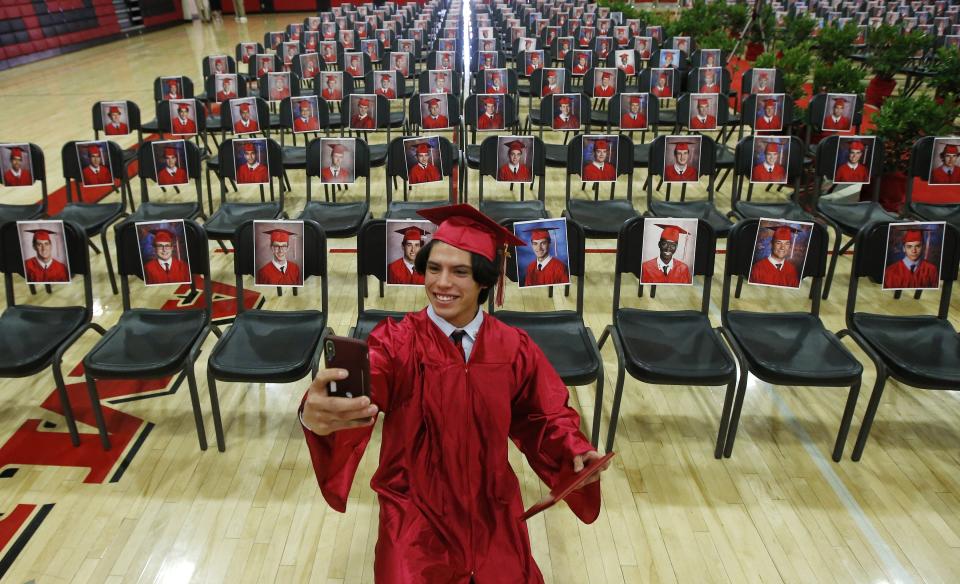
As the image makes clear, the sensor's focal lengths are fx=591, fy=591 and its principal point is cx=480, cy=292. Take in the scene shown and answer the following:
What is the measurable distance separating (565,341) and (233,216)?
2.72m

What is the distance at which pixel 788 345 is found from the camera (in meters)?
2.85

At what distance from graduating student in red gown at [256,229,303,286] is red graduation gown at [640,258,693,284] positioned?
1.82m

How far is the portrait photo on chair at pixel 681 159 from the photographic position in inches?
173

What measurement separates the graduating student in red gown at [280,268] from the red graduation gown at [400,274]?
1.54ft

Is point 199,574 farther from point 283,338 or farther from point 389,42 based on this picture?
point 389,42

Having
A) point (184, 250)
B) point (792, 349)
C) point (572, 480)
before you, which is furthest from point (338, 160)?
point (572, 480)

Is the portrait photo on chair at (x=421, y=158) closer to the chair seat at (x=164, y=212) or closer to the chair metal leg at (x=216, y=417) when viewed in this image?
the chair seat at (x=164, y=212)

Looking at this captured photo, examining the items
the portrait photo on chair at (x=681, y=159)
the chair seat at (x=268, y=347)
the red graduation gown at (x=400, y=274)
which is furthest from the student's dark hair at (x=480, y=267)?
the portrait photo on chair at (x=681, y=159)

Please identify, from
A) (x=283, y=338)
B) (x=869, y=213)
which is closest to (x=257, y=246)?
(x=283, y=338)

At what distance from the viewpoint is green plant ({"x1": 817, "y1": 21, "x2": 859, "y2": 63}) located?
29.5 feet

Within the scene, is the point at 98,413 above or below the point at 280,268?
below

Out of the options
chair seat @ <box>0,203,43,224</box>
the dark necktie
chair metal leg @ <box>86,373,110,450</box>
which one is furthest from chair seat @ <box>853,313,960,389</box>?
chair seat @ <box>0,203,43,224</box>

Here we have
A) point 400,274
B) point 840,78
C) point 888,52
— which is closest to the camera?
point 400,274

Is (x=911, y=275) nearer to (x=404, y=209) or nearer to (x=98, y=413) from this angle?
(x=404, y=209)
